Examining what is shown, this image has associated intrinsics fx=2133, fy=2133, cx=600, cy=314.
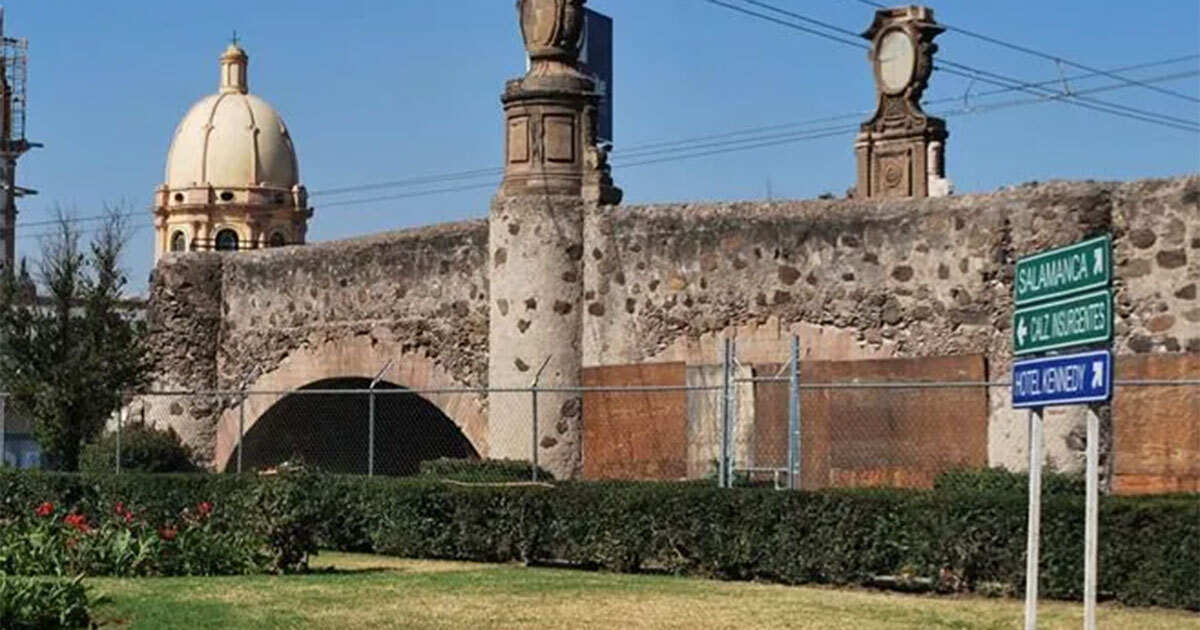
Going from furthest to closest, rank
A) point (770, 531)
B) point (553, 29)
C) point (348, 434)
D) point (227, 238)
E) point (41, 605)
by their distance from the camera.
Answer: point (227, 238) < point (348, 434) < point (553, 29) < point (770, 531) < point (41, 605)

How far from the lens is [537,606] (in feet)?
51.4

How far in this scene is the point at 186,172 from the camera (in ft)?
239

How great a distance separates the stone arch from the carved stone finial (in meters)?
4.40

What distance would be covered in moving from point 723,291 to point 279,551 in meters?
7.99

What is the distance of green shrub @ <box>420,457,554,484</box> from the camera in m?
24.2

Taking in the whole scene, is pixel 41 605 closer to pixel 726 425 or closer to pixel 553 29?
pixel 726 425

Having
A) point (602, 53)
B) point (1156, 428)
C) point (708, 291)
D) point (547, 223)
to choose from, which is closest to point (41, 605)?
point (1156, 428)

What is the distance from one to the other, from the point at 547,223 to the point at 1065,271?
16.2m

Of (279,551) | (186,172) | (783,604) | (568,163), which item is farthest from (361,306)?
(186,172)

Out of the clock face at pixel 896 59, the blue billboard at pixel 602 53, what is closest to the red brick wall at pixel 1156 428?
the clock face at pixel 896 59

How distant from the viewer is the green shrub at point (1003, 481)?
64.7 feet

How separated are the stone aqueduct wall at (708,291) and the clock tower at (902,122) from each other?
3.40 m

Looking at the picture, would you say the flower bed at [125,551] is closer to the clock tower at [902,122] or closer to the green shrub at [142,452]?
the green shrub at [142,452]

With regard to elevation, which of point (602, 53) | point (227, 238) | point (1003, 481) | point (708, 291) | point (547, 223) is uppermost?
point (602, 53)
